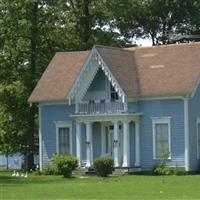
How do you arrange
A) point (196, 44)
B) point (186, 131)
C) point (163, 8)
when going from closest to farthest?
point (186, 131) < point (196, 44) < point (163, 8)

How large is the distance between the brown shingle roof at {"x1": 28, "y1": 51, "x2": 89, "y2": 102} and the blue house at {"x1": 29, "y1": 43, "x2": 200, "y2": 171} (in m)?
0.09

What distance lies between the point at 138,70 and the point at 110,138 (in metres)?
4.72

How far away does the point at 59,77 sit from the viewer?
2117 inches

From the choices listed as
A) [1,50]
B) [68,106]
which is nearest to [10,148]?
[1,50]

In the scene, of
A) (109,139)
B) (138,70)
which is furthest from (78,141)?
(138,70)

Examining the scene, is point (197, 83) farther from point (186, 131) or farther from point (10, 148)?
point (10, 148)

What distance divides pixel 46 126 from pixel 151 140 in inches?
331

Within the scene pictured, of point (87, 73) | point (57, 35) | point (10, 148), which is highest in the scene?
point (57, 35)

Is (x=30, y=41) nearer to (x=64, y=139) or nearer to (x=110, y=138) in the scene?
(x=64, y=139)

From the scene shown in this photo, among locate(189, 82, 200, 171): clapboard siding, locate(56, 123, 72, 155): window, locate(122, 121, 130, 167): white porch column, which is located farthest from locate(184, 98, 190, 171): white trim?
locate(56, 123, 72, 155): window

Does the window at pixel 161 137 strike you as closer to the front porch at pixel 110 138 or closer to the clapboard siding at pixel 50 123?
the front porch at pixel 110 138

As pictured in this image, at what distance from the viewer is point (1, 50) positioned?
59812mm

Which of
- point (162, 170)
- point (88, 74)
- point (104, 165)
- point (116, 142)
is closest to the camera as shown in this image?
point (104, 165)

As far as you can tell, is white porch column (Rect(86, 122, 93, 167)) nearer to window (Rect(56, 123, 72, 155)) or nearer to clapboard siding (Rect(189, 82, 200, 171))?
window (Rect(56, 123, 72, 155))
